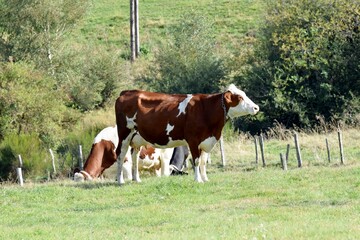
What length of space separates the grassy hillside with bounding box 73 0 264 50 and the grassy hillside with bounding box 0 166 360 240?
43599 mm

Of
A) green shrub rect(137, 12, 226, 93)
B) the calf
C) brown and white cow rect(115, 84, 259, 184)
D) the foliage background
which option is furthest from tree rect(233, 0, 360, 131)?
brown and white cow rect(115, 84, 259, 184)

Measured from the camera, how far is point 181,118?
70.3ft

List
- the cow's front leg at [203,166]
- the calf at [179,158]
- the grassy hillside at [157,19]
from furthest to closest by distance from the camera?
the grassy hillside at [157,19] → the calf at [179,158] → the cow's front leg at [203,166]

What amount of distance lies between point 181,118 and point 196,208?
14.5 feet

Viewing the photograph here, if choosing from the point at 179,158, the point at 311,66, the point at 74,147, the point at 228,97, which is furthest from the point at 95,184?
the point at 311,66

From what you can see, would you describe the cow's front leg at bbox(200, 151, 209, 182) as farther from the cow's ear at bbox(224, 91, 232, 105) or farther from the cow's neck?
the cow's ear at bbox(224, 91, 232, 105)

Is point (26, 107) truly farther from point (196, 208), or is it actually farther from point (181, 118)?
point (196, 208)

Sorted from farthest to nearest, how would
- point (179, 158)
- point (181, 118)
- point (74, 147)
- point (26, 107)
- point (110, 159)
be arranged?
point (26, 107) < point (74, 147) < point (179, 158) < point (110, 159) < point (181, 118)

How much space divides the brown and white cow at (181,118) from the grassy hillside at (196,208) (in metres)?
0.91

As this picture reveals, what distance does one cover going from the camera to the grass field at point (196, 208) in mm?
14227

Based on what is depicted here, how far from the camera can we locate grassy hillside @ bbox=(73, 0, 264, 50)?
69375 millimetres

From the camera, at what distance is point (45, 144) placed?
33188 mm

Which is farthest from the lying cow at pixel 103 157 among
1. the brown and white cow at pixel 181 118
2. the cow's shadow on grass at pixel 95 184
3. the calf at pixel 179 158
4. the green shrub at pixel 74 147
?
the green shrub at pixel 74 147

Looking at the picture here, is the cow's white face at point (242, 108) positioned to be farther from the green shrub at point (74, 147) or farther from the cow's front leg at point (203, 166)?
the green shrub at point (74, 147)
